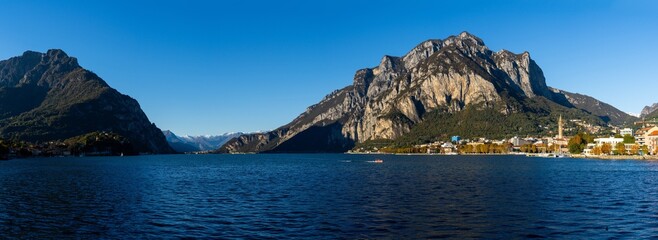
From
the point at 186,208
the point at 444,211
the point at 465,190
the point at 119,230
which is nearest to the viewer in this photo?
the point at 119,230

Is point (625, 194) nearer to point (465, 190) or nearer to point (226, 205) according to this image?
point (465, 190)

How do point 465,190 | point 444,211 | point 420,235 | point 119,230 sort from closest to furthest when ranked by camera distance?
point 420,235
point 119,230
point 444,211
point 465,190

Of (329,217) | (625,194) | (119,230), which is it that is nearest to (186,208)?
(119,230)

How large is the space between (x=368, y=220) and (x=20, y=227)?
26874 millimetres

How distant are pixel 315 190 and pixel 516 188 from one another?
90.8ft

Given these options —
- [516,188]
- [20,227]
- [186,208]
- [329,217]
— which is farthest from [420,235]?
[516,188]

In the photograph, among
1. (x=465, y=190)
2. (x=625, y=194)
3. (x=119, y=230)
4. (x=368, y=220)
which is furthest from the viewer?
(x=465, y=190)

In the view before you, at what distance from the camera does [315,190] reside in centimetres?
6669

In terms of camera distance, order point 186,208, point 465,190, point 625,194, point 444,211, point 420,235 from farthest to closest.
→ 1. point 465,190
2. point 625,194
3. point 186,208
4. point 444,211
5. point 420,235

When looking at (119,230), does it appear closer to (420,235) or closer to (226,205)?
(226,205)

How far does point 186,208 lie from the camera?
48719 millimetres

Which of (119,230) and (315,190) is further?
(315,190)

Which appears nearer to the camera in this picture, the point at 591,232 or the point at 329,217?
the point at 591,232

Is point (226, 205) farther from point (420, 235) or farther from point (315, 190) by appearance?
point (420, 235)
